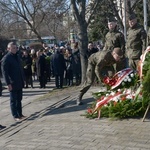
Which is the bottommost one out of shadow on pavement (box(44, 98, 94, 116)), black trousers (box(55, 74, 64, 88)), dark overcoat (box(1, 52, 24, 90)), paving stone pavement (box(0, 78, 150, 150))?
paving stone pavement (box(0, 78, 150, 150))

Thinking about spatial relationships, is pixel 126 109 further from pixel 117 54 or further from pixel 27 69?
pixel 27 69

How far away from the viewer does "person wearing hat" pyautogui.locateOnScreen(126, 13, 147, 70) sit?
10.5 m

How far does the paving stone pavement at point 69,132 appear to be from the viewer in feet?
21.9

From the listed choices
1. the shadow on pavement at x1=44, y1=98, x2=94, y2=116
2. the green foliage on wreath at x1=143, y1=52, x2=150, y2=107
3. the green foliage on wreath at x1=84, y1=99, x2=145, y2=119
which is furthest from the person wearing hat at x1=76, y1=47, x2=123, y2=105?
the green foliage on wreath at x1=84, y1=99, x2=145, y2=119

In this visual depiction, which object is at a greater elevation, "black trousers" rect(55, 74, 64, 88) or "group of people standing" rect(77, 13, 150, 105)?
"group of people standing" rect(77, 13, 150, 105)

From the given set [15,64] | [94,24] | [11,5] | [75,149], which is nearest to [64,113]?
[15,64]

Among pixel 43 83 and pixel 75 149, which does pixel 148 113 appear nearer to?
pixel 75 149

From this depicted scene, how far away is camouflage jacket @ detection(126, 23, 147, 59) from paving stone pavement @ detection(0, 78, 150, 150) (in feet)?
6.21

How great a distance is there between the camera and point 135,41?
425 inches

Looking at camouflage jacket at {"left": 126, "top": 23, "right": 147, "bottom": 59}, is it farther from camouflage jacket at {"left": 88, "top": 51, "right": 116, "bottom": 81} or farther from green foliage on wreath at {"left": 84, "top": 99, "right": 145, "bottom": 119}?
green foliage on wreath at {"left": 84, "top": 99, "right": 145, "bottom": 119}

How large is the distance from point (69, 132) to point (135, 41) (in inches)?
165

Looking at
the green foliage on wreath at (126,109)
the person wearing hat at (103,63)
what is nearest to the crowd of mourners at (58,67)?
the person wearing hat at (103,63)

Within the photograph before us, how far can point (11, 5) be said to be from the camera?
35750 mm

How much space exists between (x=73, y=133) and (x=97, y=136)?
57 centimetres
